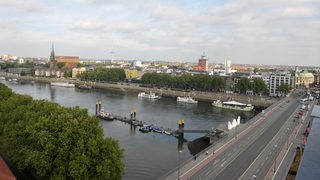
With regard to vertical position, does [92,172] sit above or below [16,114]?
below

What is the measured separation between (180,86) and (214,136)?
65771 millimetres

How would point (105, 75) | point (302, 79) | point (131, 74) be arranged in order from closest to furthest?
point (302, 79) < point (105, 75) < point (131, 74)

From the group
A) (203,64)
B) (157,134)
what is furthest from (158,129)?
(203,64)

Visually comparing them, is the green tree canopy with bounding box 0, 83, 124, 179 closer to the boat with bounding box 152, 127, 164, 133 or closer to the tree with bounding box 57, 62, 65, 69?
the boat with bounding box 152, 127, 164, 133

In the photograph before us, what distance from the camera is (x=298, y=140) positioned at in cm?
3709

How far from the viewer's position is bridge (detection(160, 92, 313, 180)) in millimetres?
26016

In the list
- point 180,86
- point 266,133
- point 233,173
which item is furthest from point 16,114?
point 180,86

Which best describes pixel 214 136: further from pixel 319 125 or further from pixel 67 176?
pixel 319 125

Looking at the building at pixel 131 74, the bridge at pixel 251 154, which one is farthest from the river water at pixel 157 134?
the building at pixel 131 74

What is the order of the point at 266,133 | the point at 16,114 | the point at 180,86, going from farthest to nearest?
the point at 180,86, the point at 266,133, the point at 16,114

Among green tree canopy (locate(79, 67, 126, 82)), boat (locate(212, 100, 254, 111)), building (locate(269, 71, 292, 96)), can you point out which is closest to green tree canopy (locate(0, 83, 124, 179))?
boat (locate(212, 100, 254, 111))

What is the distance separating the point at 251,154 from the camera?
3155 centimetres

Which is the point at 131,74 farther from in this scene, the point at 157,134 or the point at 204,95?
the point at 157,134

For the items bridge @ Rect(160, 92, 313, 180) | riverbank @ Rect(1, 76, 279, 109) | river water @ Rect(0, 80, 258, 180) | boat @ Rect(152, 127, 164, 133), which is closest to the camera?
bridge @ Rect(160, 92, 313, 180)
